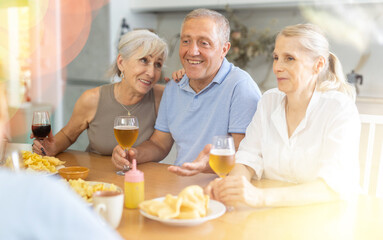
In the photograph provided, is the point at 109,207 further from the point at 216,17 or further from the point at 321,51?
the point at 216,17

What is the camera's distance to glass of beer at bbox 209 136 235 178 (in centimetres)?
122

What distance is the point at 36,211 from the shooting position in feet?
1.59

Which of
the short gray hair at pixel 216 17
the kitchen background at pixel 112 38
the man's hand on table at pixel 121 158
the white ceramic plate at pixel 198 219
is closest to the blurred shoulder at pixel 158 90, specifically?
the short gray hair at pixel 216 17

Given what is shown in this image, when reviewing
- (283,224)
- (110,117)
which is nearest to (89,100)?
(110,117)

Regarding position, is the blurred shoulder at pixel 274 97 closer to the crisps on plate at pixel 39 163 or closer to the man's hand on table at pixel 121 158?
the man's hand on table at pixel 121 158

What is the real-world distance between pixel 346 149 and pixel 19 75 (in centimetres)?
385

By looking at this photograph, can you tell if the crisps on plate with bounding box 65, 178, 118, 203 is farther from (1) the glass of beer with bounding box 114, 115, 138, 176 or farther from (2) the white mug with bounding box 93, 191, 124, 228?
(1) the glass of beer with bounding box 114, 115, 138, 176

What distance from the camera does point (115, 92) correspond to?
2.20 m

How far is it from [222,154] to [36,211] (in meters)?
0.79

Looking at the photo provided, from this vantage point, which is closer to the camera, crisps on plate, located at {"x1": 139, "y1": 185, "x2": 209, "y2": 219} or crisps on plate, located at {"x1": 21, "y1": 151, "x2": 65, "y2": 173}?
crisps on plate, located at {"x1": 139, "y1": 185, "x2": 209, "y2": 219}

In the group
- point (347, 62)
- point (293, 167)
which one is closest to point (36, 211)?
point (293, 167)

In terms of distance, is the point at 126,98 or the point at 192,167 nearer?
the point at 192,167

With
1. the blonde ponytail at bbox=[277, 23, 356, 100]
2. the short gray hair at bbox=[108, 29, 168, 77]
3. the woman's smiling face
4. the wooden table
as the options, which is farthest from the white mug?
the short gray hair at bbox=[108, 29, 168, 77]

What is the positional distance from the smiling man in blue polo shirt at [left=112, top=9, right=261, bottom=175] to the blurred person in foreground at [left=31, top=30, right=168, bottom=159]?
14 cm
